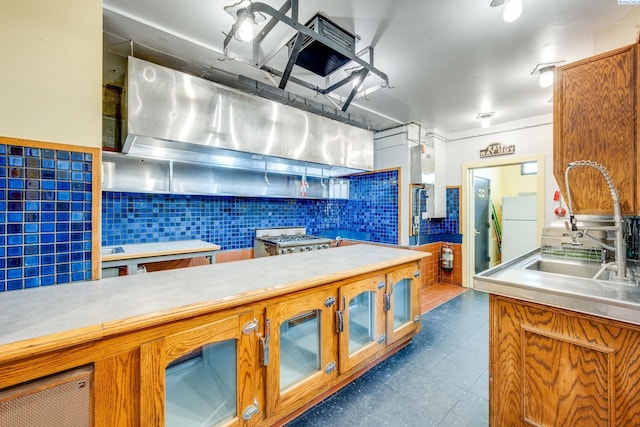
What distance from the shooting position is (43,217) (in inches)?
51.9

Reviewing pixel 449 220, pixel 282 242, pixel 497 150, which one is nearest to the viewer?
pixel 282 242

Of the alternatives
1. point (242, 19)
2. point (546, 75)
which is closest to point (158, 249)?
point (242, 19)

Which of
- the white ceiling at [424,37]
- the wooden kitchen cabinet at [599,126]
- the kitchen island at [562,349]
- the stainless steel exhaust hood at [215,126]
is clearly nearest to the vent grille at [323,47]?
the white ceiling at [424,37]

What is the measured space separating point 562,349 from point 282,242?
271 centimetres

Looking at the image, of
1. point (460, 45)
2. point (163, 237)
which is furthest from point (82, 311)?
point (460, 45)

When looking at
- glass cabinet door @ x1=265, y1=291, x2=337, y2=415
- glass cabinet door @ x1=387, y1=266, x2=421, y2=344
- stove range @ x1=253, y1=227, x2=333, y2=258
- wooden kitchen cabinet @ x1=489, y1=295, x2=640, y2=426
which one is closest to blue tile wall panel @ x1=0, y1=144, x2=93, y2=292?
glass cabinet door @ x1=265, y1=291, x2=337, y2=415

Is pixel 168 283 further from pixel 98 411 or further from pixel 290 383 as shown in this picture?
pixel 290 383

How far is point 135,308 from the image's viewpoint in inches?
41.8

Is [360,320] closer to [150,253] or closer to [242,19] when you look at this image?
[150,253]

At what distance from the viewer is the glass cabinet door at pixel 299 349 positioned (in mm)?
1368

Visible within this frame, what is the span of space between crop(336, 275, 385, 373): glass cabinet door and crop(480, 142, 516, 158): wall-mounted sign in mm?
3315

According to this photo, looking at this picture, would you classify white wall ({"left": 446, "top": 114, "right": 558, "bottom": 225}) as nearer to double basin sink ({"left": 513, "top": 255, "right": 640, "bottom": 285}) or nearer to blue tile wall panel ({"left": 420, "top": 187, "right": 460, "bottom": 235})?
blue tile wall panel ({"left": 420, "top": 187, "right": 460, "bottom": 235})

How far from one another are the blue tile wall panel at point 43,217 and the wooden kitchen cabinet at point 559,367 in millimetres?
2332

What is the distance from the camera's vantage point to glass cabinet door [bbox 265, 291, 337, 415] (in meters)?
1.37
